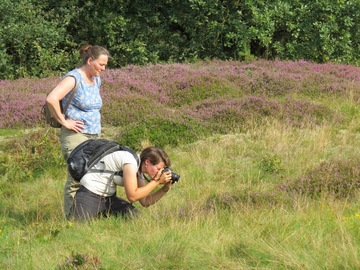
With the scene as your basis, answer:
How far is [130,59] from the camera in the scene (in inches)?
800

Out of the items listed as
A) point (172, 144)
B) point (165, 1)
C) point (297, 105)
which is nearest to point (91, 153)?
point (172, 144)

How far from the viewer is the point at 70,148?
287 inches

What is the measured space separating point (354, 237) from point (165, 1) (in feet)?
53.1

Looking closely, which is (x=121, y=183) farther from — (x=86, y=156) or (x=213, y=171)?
(x=213, y=171)

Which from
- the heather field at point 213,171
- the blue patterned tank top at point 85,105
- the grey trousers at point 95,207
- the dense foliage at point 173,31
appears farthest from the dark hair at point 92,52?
A: the dense foliage at point 173,31

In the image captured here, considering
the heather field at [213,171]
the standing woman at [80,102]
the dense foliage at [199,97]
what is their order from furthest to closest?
the dense foliage at [199,97]
the standing woman at [80,102]
the heather field at [213,171]

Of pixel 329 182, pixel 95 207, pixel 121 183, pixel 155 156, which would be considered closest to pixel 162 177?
pixel 155 156

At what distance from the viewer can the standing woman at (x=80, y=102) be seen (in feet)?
23.1

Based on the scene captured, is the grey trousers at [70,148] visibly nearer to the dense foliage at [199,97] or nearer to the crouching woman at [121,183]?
the crouching woman at [121,183]

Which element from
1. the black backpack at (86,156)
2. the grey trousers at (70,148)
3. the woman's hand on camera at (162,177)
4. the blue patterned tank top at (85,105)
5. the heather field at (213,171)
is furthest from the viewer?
the grey trousers at (70,148)

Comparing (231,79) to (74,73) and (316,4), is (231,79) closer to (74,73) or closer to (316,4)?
(316,4)

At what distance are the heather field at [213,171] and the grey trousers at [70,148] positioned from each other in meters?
0.21

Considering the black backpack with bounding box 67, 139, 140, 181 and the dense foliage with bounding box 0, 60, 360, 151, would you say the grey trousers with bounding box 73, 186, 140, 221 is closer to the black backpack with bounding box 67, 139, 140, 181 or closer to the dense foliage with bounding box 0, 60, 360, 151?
the black backpack with bounding box 67, 139, 140, 181

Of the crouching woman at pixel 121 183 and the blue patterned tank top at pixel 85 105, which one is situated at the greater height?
the blue patterned tank top at pixel 85 105
